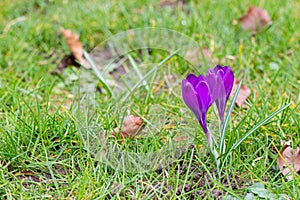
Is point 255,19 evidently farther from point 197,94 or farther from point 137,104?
point 197,94

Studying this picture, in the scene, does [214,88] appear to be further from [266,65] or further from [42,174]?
[266,65]

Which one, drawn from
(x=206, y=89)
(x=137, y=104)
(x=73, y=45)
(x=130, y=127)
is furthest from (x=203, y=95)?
(x=73, y=45)

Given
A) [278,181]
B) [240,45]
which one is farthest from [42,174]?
[240,45]

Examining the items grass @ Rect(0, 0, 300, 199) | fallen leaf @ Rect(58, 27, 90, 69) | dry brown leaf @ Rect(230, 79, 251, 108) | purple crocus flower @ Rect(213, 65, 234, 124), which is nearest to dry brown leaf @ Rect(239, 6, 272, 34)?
grass @ Rect(0, 0, 300, 199)

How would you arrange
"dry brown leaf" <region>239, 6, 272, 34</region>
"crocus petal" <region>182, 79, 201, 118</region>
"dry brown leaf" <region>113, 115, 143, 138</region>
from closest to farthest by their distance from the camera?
"crocus petal" <region>182, 79, 201, 118</region> < "dry brown leaf" <region>113, 115, 143, 138</region> < "dry brown leaf" <region>239, 6, 272, 34</region>

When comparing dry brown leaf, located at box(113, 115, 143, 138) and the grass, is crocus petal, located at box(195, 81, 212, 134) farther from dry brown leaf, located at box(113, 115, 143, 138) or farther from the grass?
dry brown leaf, located at box(113, 115, 143, 138)
